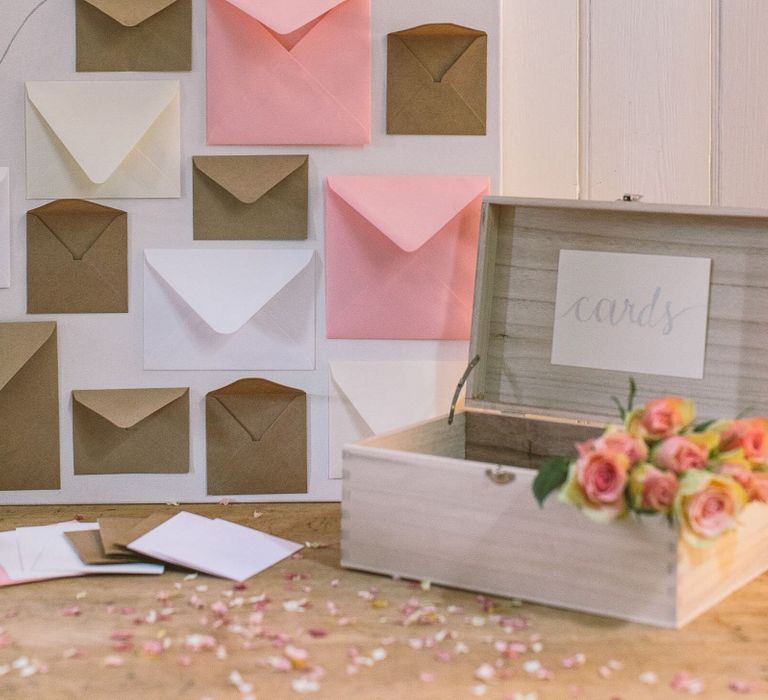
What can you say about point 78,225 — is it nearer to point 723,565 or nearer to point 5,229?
point 5,229

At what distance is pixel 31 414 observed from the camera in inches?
51.8

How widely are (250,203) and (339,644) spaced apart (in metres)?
0.63

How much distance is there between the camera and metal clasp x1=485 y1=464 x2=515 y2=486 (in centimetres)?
96

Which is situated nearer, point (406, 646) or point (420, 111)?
point (406, 646)

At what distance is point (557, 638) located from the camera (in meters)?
0.89

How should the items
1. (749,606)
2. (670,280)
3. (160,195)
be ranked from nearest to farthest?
(749,606), (670,280), (160,195)

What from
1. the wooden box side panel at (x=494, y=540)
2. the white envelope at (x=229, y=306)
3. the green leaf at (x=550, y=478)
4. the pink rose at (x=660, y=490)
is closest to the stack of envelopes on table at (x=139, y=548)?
the wooden box side panel at (x=494, y=540)

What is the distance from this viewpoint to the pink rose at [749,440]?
3.06ft

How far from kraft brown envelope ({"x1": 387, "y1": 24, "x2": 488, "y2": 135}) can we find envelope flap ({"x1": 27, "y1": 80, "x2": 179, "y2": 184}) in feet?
0.95

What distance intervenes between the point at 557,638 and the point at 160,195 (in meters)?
0.77

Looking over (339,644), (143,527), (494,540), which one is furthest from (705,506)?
(143,527)

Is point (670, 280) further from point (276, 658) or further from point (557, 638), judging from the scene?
point (276, 658)

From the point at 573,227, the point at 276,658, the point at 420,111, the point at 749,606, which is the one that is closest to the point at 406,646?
the point at 276,658

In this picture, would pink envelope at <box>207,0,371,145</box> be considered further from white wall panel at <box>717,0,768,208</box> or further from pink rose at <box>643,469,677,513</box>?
pink rose at <box>643,469,677,513</box>
